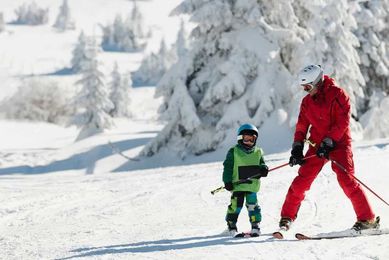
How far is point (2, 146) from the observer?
39.3 m

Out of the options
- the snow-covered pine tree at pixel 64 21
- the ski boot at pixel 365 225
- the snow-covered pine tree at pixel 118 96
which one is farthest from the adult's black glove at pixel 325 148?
the snow-covered pine tree at pixel 64 21

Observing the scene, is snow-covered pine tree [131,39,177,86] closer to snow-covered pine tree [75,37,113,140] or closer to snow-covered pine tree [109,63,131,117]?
snow-covered pine tree [109,63,131,117]

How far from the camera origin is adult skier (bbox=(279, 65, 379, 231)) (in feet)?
20.7

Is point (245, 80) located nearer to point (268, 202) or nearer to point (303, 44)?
point (303, 44)

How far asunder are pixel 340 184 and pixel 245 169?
1104 millimetres

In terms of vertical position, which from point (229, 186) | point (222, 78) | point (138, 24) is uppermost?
point (229, 186)

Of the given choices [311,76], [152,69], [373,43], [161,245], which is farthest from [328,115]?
[152,69]

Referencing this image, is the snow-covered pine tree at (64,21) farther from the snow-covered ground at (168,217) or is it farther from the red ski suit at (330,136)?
the red ski suit at (330,136)

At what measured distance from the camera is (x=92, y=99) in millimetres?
38781

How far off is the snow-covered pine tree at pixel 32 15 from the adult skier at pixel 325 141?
7608 inches

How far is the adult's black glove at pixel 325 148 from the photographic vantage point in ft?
20.2

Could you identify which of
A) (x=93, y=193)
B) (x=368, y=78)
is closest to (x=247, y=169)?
(x=93, y=193)

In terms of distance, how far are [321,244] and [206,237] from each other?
137 centimetres

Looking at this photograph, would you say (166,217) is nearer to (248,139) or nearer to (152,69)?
(248,139)
